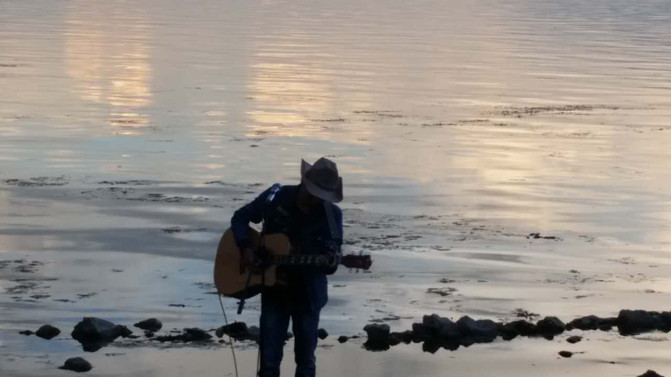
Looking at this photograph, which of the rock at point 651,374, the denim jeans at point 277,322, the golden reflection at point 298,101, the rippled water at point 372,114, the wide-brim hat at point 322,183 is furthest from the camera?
the golden reflection at point 298,101

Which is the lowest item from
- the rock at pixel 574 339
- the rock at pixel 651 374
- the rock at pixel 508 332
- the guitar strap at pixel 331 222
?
the rock at pixel 651 374

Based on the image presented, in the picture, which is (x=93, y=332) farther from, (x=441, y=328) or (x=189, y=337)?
(x=441, y=328)

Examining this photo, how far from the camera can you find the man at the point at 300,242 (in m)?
10.3

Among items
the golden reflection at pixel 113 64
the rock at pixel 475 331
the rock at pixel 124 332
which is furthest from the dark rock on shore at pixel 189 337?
the golden reflection at pixel 113 64

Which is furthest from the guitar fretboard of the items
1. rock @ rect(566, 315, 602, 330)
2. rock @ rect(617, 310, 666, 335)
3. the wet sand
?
rock @ rect(617, 310, 666, 335)

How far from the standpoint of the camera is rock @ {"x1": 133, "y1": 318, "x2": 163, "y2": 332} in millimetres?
13500

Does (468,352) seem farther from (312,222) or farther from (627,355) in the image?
(312,222)

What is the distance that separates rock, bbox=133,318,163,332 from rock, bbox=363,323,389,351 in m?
1.69

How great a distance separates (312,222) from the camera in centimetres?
1048

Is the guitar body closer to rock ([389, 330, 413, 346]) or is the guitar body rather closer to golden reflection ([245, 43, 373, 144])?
rock ([389, 330, 413, 346])

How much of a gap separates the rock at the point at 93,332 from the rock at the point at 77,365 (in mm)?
722

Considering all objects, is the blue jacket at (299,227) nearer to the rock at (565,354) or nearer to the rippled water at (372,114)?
the rock at (565,354)

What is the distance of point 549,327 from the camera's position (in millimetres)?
13938

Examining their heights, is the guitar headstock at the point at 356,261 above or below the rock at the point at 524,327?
Answer: above
